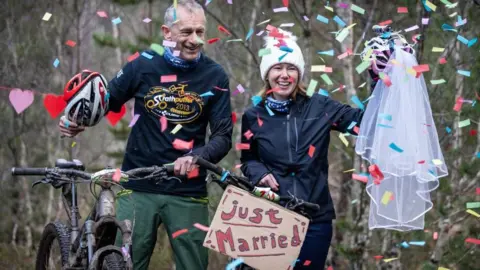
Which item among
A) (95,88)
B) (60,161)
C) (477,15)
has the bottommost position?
(60,161)

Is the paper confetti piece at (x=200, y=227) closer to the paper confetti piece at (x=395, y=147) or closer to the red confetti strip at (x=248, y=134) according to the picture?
the red confetti strip at (x=248, y=134)

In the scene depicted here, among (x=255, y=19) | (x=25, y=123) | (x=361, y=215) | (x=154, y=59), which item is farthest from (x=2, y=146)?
(x=154, y=59)

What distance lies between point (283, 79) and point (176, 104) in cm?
71

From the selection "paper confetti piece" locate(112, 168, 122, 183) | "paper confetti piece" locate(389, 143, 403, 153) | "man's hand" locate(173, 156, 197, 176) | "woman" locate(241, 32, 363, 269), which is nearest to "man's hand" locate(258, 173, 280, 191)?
"woman" locate(241, 32, 363, 269)

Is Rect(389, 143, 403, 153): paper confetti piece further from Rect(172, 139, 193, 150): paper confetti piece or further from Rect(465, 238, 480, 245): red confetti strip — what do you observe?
Rect(465, 238, 480, 245): red confetti strip

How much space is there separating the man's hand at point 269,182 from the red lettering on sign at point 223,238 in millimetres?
471

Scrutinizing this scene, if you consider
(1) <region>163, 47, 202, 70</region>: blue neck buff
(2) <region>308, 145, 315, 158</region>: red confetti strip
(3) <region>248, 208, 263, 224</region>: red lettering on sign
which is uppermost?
(1) <region>163, 47, 202, 70</region>: blue neck buff

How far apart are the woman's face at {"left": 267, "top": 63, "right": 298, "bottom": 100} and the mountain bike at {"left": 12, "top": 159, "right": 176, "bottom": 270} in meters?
0.89

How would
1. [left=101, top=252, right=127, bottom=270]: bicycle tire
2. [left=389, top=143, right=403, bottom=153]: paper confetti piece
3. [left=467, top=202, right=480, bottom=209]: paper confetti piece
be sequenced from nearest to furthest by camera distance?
[left=101, top=252, right=127, bottom=270]: bicycle tire → [left=389, top=143, right=403, bottom=153]: paper confetti piece → [left=467, top=202, right=480, bottom=209]: paper confetti piece

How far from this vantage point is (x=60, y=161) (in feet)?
21.1

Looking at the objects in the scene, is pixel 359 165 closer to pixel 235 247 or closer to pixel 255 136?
pixel 255 136

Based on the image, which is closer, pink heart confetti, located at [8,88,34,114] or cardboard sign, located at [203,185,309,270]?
cardboard sign, located at [203,185,309,270]

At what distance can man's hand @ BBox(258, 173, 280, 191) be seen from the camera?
6.51m

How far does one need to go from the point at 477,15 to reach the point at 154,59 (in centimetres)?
407
